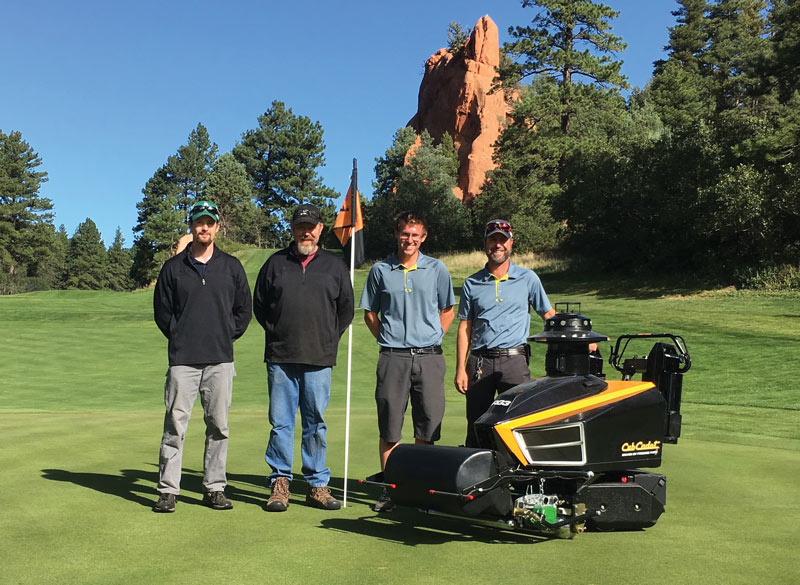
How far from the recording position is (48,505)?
17.2 ft

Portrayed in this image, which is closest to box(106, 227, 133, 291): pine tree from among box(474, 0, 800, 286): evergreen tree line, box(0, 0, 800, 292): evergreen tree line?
box(0, 0, 800, 292): evergreen tree line

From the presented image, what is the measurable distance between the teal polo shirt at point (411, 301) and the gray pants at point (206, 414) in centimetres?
116

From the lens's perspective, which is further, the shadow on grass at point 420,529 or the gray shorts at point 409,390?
the gray shorts at point 409,390

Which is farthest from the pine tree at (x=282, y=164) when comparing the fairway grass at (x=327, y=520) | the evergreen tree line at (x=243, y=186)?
the fairway grass at (x=327, y=520)

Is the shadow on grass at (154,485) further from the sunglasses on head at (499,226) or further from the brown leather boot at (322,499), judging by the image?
the sunglasses on head at (499,226)

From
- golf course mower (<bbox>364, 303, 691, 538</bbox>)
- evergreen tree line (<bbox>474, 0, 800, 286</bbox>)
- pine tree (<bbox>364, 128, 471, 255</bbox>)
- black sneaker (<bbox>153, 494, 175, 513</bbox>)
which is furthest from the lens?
pine tree (<bbox>364, 128, 471, 255</bbox>)

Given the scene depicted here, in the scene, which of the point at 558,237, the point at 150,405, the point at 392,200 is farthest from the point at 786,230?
the point at 392,200

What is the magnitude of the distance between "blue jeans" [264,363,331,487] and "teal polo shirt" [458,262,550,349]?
1.15 m

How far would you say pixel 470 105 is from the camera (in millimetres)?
79562

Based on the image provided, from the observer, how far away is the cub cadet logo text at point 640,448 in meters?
4.77

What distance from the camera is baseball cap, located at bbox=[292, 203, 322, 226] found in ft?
19.7

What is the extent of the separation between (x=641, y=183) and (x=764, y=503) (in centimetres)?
3472

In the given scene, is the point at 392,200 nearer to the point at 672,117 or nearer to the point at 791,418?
the point at 672,117

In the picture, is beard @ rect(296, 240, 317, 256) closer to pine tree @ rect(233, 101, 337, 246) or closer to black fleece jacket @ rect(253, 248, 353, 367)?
black fleece jacket @ rect(253, 248, 353, 367)
